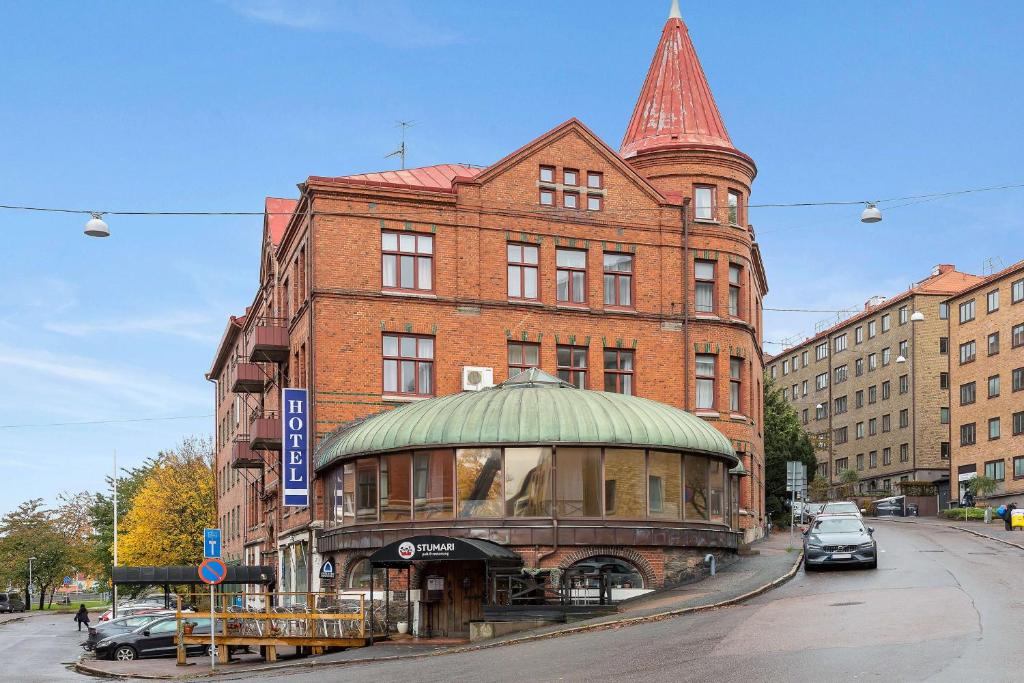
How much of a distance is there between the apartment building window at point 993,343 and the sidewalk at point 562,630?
5043 centimetres

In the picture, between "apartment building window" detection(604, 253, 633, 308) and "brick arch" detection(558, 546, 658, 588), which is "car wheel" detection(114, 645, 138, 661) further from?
"apartment building window" detection(604, 253, 633, 308)

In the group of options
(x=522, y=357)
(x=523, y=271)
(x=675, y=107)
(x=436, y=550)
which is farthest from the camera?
(x=675, y=107)

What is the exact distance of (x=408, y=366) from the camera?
43.5 m

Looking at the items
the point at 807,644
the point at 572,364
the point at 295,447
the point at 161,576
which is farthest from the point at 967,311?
the point at 807,644

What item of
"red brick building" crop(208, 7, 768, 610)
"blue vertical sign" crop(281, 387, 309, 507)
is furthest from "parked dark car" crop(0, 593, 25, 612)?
"blue vertical sign" crop(281, 387, 309, 507)

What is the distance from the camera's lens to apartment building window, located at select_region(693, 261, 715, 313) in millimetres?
47344

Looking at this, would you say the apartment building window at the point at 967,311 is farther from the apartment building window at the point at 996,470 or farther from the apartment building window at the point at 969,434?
the apartment building window at the point at 996,470

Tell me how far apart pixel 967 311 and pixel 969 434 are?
8.08 meters

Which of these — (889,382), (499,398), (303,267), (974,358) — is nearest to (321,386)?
(303,267)

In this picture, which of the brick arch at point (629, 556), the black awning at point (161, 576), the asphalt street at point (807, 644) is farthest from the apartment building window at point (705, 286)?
the black awning at point (161, 576)

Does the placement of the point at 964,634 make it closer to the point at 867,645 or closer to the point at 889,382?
the point at 867,645

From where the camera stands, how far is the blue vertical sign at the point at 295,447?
133ft

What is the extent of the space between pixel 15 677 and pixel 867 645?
19.8 meters

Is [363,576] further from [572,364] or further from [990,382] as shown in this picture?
[990,382]
